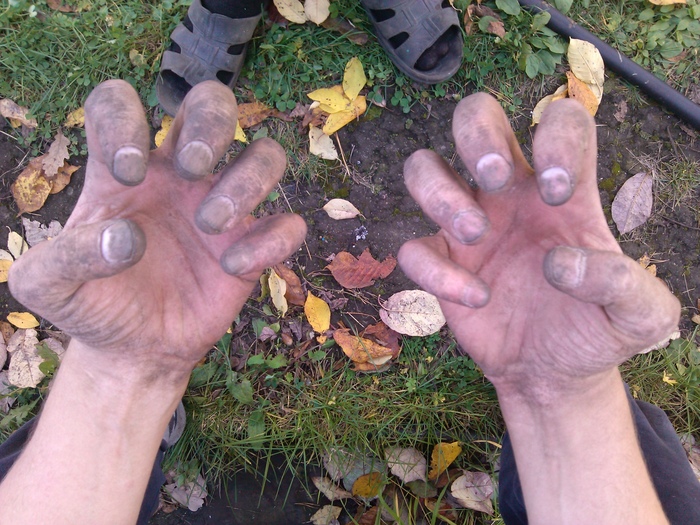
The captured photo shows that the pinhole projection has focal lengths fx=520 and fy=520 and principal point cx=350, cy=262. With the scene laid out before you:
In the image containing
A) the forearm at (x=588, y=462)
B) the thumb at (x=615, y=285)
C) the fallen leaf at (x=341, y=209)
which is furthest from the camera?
the fallen leaf at (x=341, y=209)

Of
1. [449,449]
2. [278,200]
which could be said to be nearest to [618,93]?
[278,200]

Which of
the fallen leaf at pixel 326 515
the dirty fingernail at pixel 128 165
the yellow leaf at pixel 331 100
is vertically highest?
the dirty fingernail at pixel 128 165

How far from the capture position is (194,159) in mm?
1231

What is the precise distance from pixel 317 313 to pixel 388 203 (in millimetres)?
641

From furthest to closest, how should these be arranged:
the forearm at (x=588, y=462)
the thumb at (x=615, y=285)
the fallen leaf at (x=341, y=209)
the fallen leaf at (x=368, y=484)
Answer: the fallen leaf at (x=341, y=209) < the fallen leaf at (x=368, y=484) < the forearm at (x=588, y=462) < the thumb at (x=615, y=285)

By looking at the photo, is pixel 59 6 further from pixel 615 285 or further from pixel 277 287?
pixel 615 285

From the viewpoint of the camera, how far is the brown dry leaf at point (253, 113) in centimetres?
258

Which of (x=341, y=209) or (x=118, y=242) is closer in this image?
(x=118, y=242)

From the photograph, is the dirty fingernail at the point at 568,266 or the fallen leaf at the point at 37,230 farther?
the fallen leaf at the point at 37,230

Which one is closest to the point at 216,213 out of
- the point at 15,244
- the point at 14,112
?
the point at 15,244

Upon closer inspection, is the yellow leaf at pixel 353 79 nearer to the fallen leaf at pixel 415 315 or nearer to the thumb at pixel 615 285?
the fallen leaf at pixel 415 315

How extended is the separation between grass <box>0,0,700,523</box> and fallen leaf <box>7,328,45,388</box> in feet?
0.31

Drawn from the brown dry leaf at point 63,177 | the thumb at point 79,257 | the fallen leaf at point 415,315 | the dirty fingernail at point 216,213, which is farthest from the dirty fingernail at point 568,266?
the brown dry leaf at point 63,177

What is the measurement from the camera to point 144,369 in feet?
5.00
